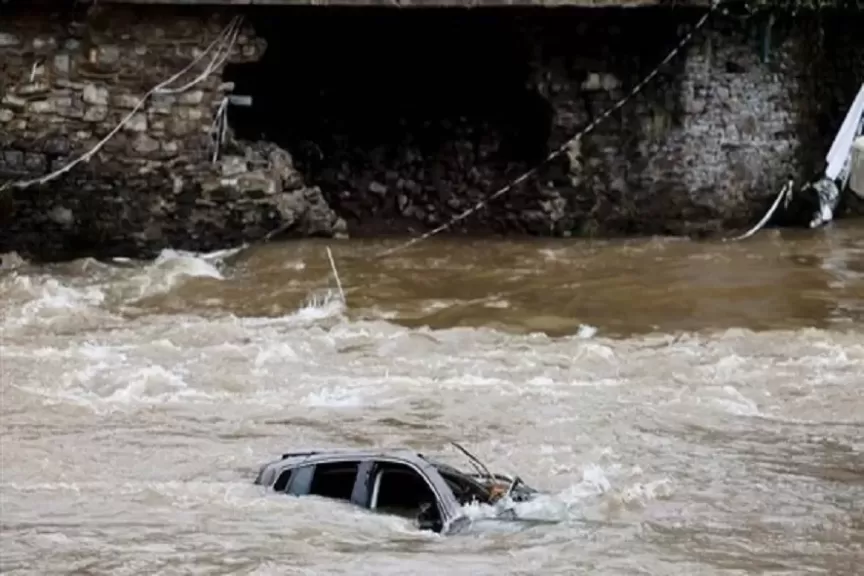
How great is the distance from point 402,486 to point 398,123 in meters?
9.56

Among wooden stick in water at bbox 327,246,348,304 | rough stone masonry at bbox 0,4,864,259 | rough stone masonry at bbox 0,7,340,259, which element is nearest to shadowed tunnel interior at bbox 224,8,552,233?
rough stone masonry at bbox 0,4,864,259

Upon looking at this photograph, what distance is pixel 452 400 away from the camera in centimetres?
1034

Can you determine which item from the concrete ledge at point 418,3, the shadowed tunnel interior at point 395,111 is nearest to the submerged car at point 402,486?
the concrete ledge at point 418,3

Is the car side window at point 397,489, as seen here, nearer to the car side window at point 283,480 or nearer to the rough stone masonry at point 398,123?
the car side window at point 283,480

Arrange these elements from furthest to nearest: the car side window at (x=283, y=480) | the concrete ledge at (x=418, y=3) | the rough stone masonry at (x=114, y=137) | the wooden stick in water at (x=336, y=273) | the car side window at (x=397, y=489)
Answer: the rough stone masonry at (x=114, y=137), the concrete ledge at (x=418, y=3), the wooden stick in water at (x=336, y=273), the car side window at (x=283, y=480), the car side window at (x=397, y=489)

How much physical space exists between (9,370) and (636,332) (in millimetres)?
4880

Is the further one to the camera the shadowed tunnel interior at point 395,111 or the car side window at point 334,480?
the shadowed tunnel interior at point 395,111

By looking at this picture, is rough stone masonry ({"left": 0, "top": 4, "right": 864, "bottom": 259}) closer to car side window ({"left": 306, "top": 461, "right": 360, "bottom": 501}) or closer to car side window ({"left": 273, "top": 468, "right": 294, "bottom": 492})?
car side window ({"left": 273, "top": 468, "right": 294, "bottom": 492})

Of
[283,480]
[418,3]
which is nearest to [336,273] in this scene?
[418,3]

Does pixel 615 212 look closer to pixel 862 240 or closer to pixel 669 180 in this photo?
pixel 669 180

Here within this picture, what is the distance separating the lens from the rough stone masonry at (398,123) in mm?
14359

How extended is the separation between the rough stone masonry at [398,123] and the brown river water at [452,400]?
22.6 inches

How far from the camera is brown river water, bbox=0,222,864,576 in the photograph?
758 cm

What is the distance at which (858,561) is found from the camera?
24.6 ft
